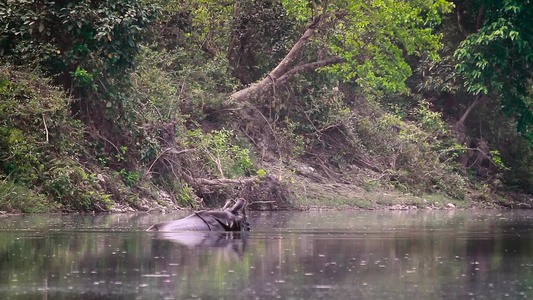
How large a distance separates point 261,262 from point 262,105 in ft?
70.5

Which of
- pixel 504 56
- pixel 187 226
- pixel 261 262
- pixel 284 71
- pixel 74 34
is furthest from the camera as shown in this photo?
pixel 504 56

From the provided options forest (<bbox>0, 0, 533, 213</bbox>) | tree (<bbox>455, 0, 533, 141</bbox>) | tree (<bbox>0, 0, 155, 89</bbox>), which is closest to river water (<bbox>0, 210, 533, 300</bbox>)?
forest (<bbox>0, 0, 533, 213</bbox>)

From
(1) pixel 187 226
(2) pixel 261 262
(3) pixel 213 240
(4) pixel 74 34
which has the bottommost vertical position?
(2) pixel 261 262

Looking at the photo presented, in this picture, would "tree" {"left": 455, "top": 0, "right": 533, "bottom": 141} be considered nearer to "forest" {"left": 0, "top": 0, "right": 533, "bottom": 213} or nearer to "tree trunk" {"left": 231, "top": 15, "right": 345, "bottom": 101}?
"forest" {"left": 0, "top": 0, "right": 533, "bottom": 213}

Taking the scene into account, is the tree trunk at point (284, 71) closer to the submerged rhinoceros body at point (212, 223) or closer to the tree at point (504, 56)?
the tree at point (504, 56)

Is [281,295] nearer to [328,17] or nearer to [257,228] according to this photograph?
[257,228]

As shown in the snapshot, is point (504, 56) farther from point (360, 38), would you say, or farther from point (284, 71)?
point (284, 71)

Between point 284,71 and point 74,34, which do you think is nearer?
point 74,34

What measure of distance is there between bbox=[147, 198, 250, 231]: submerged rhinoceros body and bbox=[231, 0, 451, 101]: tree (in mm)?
14746

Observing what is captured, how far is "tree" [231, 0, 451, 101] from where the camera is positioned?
1216 inches

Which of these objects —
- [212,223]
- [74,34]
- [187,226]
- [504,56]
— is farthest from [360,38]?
[187,226]

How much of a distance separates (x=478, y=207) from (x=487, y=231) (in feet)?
50.7

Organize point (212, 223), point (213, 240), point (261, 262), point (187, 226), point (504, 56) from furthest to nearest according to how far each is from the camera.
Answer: point (504, 56)
point (212, 223)
point (187, 226)
point (213, 240)
point (261, 262)

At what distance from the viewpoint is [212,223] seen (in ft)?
56.2
